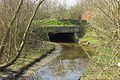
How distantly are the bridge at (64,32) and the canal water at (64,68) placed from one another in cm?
1280

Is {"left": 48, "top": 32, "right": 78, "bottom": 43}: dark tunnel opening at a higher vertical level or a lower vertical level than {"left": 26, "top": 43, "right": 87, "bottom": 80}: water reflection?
lower

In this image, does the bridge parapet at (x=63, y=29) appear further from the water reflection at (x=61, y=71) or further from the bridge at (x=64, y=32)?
the water reflection at (x=61, y=71)

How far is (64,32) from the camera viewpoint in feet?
144

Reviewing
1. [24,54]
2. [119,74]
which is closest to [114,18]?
[119,74]

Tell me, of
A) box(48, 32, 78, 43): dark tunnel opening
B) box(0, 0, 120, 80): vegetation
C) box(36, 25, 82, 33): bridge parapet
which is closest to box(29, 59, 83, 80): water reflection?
box(0, 0, 120, 80): vegetation

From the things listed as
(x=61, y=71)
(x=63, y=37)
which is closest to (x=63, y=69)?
(x=61, y=71)

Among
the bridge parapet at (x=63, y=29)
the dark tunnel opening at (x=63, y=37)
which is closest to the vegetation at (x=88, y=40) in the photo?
the bridge parapet at (x=63, y=29)

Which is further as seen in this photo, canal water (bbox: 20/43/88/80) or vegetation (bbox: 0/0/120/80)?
canal water (bbox: 20/43/88/80)

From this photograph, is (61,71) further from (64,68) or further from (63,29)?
(63,29)

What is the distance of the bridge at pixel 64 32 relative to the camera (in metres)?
42.9

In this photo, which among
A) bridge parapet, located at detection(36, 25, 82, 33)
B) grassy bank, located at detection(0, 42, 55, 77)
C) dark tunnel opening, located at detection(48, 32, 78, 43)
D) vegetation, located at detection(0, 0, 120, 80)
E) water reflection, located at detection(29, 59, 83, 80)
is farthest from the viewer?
dark tunnel opening, located at detection(48, 32, 78, 43)

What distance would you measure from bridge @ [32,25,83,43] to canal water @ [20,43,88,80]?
42.0 ft

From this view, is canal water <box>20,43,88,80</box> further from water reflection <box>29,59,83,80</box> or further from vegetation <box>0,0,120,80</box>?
vegetation <box>0,0,120,80</box>

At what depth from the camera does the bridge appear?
42.9 m
